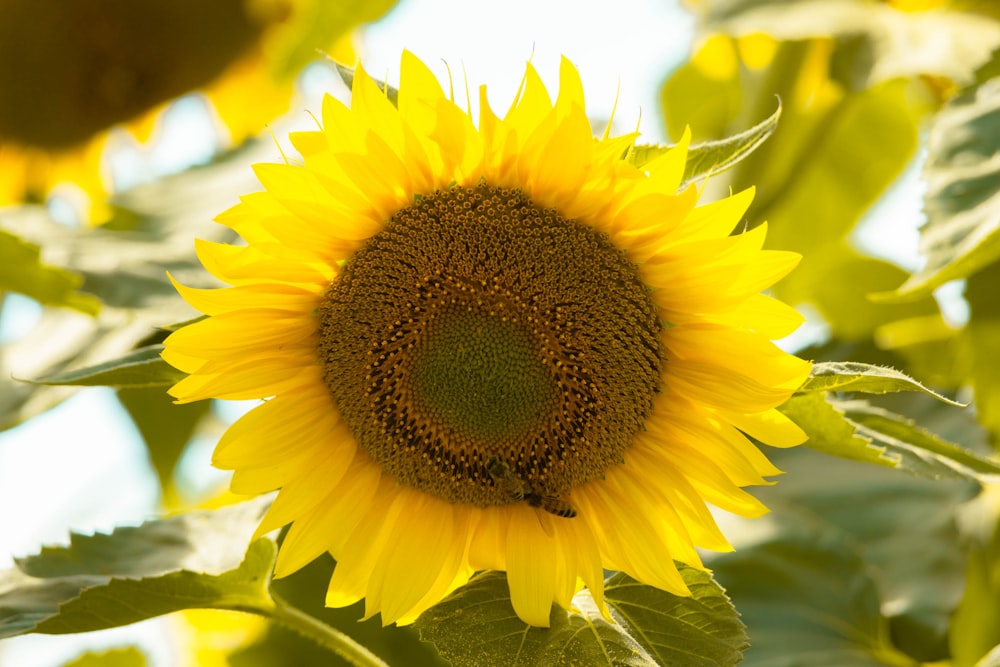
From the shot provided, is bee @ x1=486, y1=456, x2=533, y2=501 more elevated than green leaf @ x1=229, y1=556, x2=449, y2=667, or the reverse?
bee @ x1=486, y1=456, x2=533, y2=501

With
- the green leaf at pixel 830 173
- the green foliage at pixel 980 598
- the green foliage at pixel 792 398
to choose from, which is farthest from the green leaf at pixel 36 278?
the green foliage at pixel 980 598

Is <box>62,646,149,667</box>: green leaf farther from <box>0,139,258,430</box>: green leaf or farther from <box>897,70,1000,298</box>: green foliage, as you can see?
<box>897,70,1000,298</box>: green foliage

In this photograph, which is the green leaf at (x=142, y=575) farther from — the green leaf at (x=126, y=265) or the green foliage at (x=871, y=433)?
the green foliage at (x=871, y=433)

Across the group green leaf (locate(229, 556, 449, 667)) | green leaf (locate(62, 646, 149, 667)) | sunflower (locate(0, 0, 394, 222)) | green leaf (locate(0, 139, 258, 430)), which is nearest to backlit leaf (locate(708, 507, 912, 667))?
green leaf (locate(229, 556, 449, 667))

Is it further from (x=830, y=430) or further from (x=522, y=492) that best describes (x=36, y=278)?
(x=830, y=430)

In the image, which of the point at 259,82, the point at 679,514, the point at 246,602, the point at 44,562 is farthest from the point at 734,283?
the point at 259,82

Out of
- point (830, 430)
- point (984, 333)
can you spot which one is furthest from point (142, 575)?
point (984, 333)
